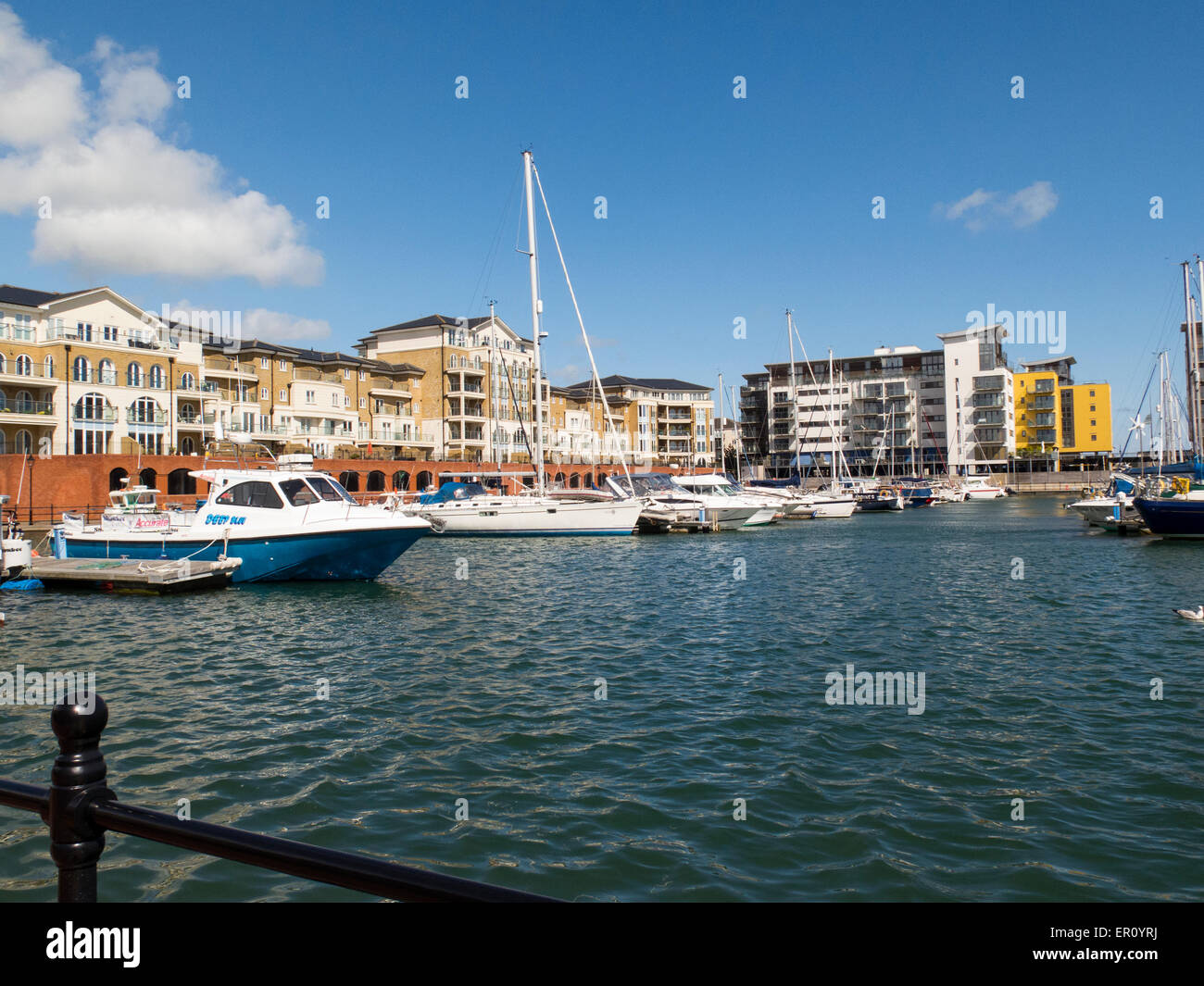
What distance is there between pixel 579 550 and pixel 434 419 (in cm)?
6245

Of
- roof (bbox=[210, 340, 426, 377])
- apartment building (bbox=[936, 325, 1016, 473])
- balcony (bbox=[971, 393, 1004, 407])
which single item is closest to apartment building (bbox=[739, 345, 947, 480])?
apartment building (bbox=[936, 325, 1016, 473])

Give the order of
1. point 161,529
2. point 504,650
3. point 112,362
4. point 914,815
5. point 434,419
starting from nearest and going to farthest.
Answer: point 914,815, point 504,650, point 161,529, point 112,362, point 434,419

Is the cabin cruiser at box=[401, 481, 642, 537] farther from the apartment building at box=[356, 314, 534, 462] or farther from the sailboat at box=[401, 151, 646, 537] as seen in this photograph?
the apartment building at box=[356, 314, 534, 462]

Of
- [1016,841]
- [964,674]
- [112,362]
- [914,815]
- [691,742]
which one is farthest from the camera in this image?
[112,362]

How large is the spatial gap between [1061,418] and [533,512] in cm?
13040

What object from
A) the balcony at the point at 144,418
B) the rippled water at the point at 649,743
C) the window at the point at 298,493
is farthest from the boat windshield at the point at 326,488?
the balcony at the point at 144,418

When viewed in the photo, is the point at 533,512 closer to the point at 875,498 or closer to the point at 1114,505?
the point at 1114,505

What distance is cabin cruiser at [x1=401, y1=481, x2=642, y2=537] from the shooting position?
156ft

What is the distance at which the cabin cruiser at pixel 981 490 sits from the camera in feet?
391

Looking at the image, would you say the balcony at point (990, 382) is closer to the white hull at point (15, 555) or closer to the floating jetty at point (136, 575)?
the floating jetty at point (136, 575)

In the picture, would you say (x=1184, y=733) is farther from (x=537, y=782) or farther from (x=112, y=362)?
(x=112, y=362)

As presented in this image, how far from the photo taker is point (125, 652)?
16859 mm

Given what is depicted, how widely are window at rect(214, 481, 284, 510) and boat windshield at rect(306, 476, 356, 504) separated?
44.1 inches
